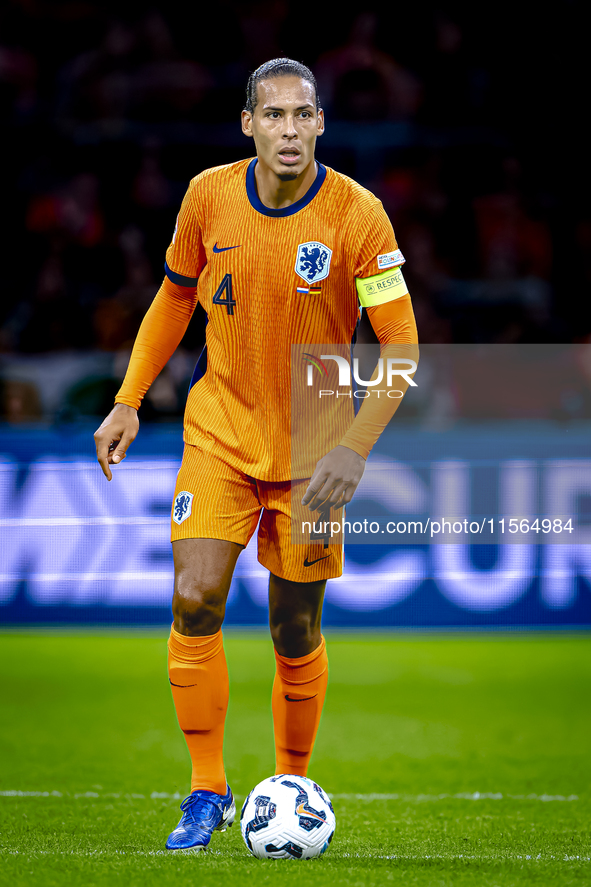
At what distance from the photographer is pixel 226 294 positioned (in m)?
2.92

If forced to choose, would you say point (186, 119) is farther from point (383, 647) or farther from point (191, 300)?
point (191, 300)

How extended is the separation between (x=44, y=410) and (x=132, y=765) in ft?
9.58

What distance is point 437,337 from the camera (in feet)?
23.2

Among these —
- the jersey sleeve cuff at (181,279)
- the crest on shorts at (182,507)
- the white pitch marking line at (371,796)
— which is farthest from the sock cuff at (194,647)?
the jersey sleeve cuff at (181,279)

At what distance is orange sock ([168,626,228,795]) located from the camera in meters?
2.87

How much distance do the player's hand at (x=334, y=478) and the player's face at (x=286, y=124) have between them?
76 centimetres

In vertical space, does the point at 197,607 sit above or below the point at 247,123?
below

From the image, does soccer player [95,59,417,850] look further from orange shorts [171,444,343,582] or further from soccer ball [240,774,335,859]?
soccer ball [240,774,335,859]

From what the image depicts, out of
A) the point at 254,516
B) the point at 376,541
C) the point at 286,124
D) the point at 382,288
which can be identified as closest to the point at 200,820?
the point at 254,516

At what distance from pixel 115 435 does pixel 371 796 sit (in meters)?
1.49

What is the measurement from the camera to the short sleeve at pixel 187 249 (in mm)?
3004

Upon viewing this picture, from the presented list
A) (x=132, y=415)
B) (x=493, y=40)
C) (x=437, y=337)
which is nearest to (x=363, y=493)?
(x=437, y=337)

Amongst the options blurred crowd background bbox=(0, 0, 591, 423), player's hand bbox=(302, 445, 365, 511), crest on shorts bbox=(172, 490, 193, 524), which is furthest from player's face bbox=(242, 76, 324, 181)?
blurred crowd background bbox=(0, 0, 591, 423)

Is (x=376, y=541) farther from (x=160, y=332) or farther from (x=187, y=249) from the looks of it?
(x=187, y=249)
